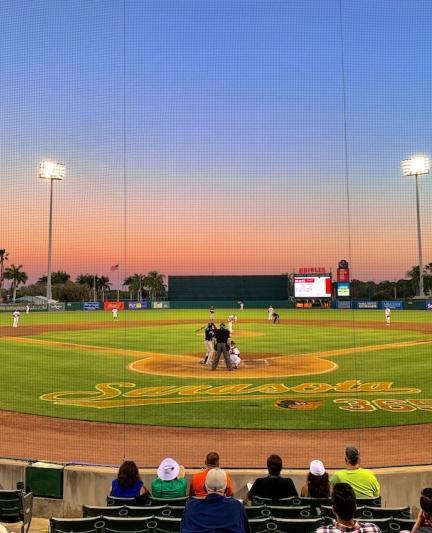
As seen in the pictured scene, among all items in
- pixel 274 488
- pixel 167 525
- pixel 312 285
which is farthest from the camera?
pixel 312 285

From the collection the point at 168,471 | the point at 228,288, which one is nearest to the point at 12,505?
the point at 168,471

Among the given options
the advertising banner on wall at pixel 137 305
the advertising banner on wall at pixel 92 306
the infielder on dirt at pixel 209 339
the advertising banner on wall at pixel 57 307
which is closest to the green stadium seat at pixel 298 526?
the infielder on dirt at pixel 209 339

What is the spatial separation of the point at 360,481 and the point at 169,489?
188 centimetres

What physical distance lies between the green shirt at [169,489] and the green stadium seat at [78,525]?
1.23 metres

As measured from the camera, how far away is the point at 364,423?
918cm

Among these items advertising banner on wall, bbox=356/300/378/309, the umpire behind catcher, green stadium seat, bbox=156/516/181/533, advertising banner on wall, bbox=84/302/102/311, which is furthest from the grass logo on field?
advertising banner on wall, bbox=84/302/102/311

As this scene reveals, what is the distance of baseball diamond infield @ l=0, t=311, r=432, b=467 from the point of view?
7934 mm

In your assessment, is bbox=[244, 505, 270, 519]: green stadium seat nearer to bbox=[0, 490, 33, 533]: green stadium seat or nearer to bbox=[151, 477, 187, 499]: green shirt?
bbox=[151, 477, 187, 499]: green shirt

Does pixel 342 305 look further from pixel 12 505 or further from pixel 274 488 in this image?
pixel 12 505

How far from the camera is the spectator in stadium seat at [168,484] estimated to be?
16.1 feet

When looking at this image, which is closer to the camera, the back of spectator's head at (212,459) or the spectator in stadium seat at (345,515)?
the spectator in stadium seat at (345,515)

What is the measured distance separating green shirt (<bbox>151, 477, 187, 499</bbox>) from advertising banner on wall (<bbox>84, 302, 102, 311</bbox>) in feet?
186

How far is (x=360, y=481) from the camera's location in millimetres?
4691

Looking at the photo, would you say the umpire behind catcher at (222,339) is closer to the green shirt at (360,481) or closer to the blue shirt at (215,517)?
the green shirt at (360,481)
